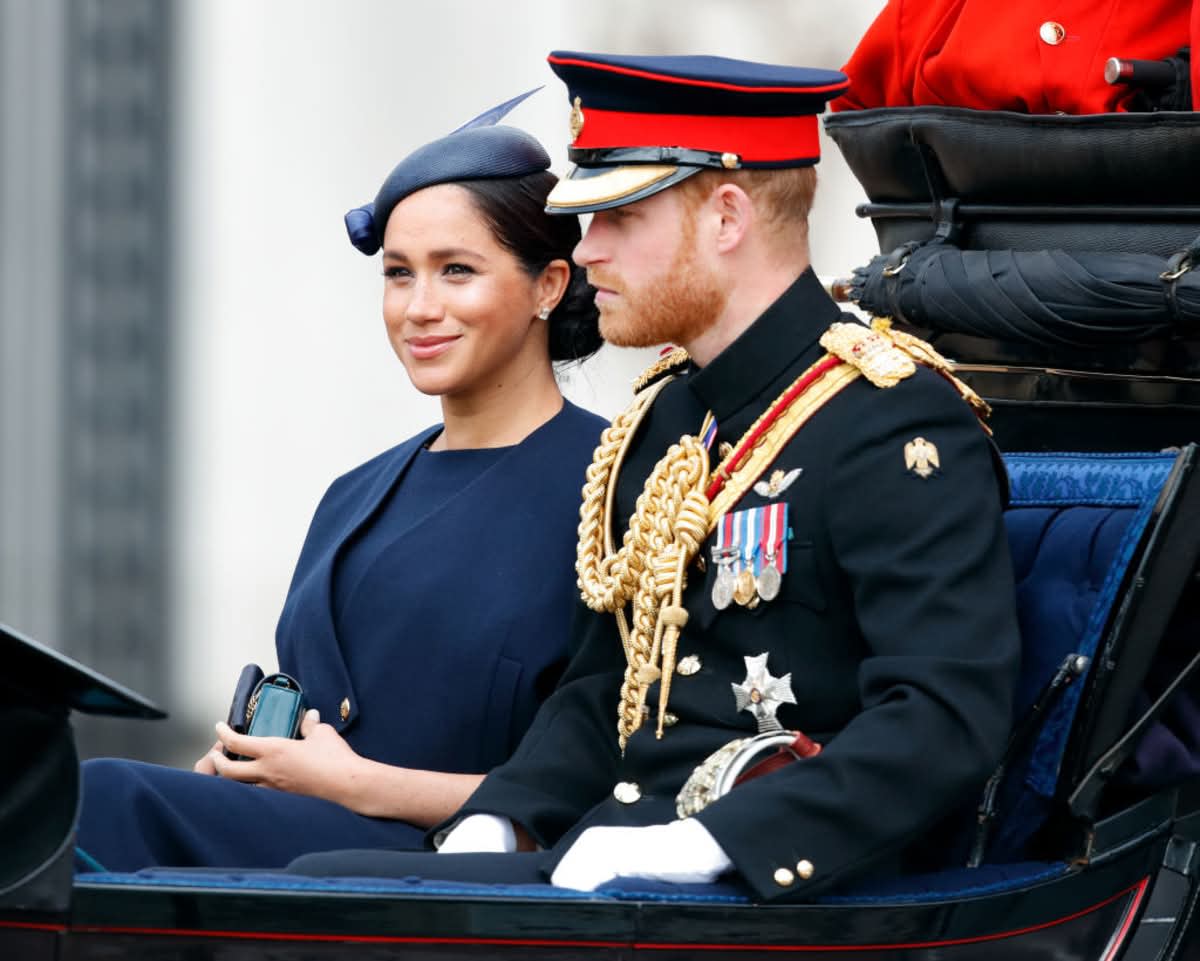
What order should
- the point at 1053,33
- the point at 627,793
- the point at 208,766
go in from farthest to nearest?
1. the point at 208,766
2. the point at 1053,33
3. the point at 627,793

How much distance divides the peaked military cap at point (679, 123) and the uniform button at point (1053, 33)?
15.1 inches

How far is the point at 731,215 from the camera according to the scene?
9.01ft

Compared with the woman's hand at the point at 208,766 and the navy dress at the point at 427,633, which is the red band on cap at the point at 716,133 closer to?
the navy dress at the point at 427,633

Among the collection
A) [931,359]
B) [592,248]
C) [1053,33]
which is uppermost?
[1053,33]

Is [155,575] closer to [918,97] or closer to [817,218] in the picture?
[817,218]

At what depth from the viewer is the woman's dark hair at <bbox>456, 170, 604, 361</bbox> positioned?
10.5 feet

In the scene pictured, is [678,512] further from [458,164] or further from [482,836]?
[458,164]

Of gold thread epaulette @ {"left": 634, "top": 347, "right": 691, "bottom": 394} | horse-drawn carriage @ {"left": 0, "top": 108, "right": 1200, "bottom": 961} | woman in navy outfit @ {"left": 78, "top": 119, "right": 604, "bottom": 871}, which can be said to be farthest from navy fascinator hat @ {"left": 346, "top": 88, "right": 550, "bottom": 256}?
horse-drawn carriage @ {"left": 0, "top": 108, "right": 1200, "bottom": 961}

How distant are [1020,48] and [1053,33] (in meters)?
0.06

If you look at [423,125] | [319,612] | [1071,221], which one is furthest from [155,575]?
[1071,221]

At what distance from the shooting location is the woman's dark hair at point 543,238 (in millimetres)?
3203

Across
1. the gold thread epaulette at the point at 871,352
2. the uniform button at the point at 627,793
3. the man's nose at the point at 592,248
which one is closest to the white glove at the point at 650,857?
the uniform button at the point at 627,793

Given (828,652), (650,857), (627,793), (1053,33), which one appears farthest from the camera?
(1053,33)

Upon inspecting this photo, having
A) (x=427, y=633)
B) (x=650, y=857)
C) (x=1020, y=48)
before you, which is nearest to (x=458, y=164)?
(x=427, y=633)
